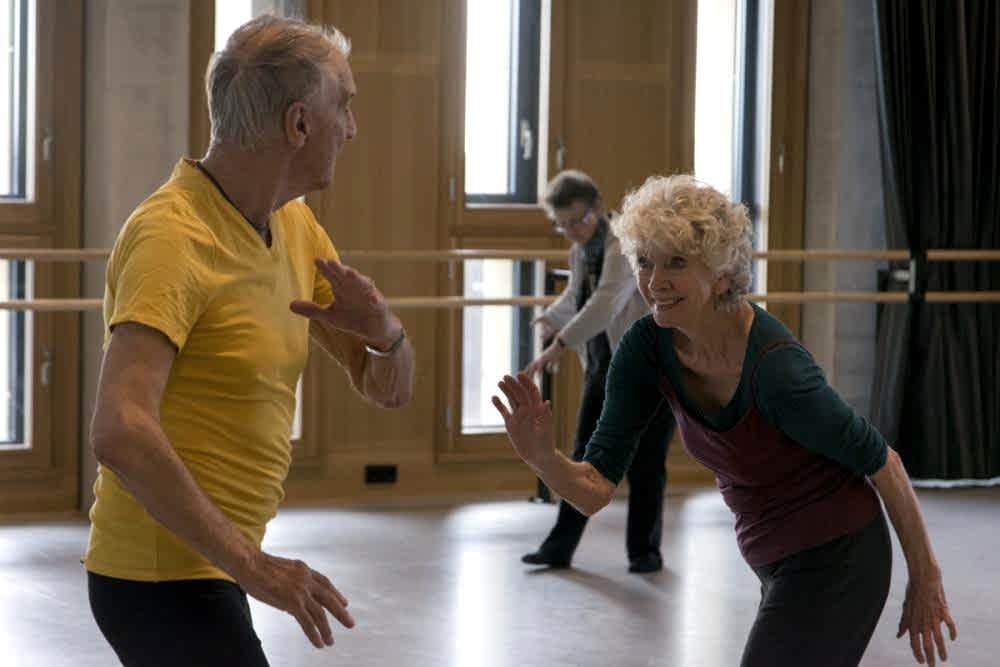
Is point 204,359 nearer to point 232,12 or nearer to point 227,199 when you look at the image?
point 227,199

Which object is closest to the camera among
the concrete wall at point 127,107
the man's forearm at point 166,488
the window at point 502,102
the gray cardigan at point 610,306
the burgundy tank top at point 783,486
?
the man's forearm at point 166,488

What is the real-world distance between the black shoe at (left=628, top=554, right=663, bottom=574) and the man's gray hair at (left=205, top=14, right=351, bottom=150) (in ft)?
12.6

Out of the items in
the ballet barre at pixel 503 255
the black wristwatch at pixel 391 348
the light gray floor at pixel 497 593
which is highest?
the ballet barre at pixel 503 255

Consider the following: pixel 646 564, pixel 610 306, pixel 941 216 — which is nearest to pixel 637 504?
pixel 646 564

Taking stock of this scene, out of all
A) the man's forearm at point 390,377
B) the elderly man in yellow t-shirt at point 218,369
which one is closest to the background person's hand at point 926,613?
the man's forearm at point 390,377

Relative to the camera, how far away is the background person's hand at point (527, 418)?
2.56m

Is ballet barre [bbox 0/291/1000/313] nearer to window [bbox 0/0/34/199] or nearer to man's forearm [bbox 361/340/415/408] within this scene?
window [bbox 0/0/34/199]

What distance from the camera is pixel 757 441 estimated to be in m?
2.65

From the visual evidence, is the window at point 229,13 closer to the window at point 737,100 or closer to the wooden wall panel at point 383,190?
the wooden wall panel at point 383,190

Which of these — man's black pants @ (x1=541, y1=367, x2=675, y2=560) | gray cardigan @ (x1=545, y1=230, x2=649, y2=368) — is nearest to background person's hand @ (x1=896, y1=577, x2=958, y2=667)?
gray cardigan @ (x1=545, y1=230, x2=649, y2=368)

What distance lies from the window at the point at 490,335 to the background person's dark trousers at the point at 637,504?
158 cm

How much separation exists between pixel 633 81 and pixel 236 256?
5476 mm

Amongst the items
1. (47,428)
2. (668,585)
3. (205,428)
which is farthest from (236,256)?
(47,428)

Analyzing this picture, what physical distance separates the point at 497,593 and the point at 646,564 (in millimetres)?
619
